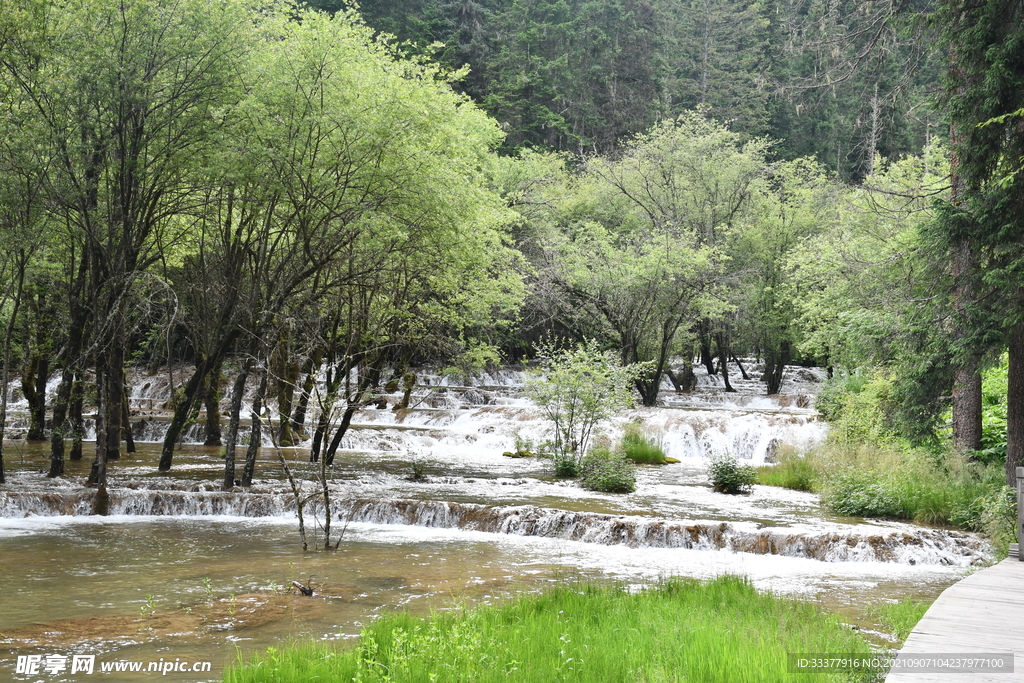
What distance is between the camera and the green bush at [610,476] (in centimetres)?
1600

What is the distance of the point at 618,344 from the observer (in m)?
30.9

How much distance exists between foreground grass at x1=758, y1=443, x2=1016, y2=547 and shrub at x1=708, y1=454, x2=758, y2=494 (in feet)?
4.43

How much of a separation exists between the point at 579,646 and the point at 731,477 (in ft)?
36.0

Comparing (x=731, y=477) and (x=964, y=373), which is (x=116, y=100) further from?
(x=964, y=373)

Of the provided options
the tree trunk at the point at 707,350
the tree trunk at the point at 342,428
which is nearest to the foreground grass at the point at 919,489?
the tree trunk at the point at 342,428

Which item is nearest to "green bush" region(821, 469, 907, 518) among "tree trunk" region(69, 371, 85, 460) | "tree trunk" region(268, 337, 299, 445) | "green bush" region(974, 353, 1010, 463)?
"green bush" region(974, 353, 1010, 463)

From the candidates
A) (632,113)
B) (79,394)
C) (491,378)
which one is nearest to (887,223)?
(491,378)

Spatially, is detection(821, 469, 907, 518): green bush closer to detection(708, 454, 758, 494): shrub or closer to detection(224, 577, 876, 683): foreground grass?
detection(708, 454, 758, 494): shrub

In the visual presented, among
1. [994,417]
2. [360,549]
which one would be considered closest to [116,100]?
[360,549]

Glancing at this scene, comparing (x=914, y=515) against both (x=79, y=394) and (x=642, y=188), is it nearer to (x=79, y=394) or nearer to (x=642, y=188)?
(x=79, y=394)

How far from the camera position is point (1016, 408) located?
11477mm

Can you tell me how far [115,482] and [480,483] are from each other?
7148 millimetres

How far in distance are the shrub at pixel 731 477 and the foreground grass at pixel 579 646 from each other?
8873 mm

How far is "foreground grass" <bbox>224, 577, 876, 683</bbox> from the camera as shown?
5195mm
